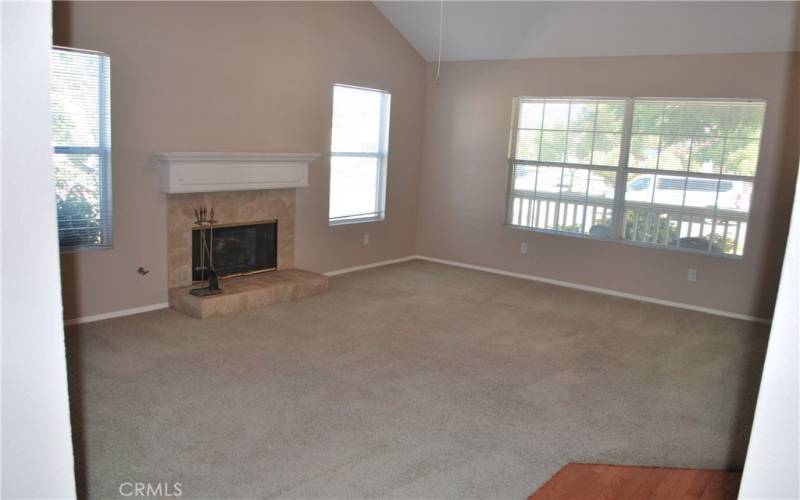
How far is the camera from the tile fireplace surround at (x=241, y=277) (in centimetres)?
499

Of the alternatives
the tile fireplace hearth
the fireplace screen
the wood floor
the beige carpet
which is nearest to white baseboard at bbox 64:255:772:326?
the beige carpet

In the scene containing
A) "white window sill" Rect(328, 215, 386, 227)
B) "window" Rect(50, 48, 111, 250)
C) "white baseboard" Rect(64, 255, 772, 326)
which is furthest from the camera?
"white window sill" Rect(328, 215, 386, 227)

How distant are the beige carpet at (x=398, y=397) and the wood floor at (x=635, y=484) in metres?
0.08

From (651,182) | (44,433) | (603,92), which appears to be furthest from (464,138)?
(44,433)

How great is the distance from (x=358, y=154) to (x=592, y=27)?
102 inches

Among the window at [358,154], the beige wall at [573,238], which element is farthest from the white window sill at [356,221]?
the beige wall at [573,238]

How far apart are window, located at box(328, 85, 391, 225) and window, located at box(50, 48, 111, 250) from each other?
2344mm

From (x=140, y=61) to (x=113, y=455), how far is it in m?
3.02

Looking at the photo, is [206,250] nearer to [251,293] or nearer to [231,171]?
[251,293]

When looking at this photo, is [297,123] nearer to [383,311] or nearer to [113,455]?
[383,311]

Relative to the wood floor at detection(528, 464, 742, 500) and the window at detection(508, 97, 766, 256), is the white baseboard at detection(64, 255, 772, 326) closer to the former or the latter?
the window at detection(508, 97, 766, 256)

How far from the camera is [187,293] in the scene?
5012 mm

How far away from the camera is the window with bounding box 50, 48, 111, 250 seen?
4305 millimetres

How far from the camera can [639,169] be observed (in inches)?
240
